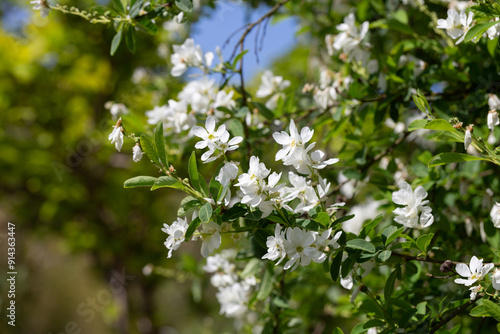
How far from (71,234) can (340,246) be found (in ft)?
8.20

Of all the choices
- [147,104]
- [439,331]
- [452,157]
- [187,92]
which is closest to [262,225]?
[452,157]

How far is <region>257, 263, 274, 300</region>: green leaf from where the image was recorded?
1.10m

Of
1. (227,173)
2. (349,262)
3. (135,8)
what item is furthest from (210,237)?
(135,8)

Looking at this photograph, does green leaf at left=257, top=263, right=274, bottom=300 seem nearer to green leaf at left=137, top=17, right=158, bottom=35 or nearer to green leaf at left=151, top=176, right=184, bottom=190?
green leaf at left=151, top=176, right=184, bottom=190

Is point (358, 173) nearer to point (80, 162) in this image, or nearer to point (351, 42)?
point (351, 42)

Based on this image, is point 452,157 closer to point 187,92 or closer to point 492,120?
point 492,120

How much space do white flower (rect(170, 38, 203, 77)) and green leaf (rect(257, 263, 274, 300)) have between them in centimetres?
55

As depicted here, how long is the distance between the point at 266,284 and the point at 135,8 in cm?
73

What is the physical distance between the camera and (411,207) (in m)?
0.81

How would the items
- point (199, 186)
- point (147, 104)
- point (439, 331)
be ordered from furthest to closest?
point (147, 104) < point (439, 331) < point (199, 186)

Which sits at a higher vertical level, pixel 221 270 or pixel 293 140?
pixel 293 140

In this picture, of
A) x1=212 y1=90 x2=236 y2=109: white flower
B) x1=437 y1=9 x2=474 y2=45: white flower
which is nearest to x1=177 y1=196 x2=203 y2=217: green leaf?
x1=212 y1=90 x2=236 y2=109: white flower

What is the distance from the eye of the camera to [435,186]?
1.08 metres

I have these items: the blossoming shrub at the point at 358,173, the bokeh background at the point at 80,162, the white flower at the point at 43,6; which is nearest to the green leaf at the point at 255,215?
the blossoming shrub at the point at 358,173
